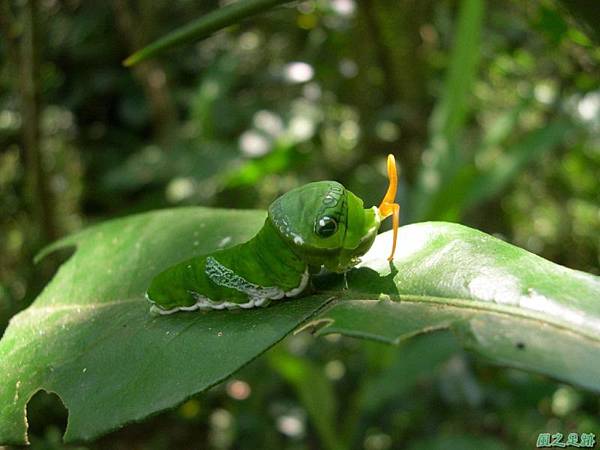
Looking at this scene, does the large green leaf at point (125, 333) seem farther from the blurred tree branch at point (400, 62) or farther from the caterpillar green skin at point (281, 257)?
the blurred tree branch at point (400, 62)

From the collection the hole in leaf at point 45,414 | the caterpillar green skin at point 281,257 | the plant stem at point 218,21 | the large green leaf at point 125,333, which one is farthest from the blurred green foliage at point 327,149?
the plant stem at point 218,21

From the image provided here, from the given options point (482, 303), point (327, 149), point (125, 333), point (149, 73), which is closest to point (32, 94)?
point (149, 73)

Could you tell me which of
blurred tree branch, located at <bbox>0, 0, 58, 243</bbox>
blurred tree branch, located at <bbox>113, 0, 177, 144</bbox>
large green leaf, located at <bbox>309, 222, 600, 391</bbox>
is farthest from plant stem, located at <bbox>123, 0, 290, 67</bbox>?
blurred tree branch, located at <bbox>113, 0, 177, 144</bbox>

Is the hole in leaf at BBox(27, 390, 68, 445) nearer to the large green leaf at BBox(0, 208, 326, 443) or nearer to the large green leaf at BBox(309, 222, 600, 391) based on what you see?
the large green leaf at BBox(0, 208, 326, 443)

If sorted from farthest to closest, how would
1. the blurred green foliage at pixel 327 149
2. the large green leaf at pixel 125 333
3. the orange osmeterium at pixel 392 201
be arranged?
the blurred green foliage at pixel 327 149 → the orange osmeterium at pixel 392 201 → the large green leaf at pixel 125 333

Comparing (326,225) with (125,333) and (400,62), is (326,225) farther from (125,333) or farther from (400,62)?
(400,62)

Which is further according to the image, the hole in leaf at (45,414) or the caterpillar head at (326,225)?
the hole in leaf at (45,414)
